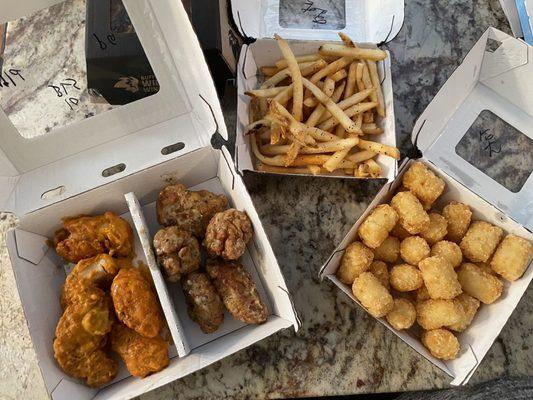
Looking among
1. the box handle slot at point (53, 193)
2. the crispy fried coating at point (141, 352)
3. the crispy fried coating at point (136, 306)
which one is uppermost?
the box handle slot at point (53, 193)

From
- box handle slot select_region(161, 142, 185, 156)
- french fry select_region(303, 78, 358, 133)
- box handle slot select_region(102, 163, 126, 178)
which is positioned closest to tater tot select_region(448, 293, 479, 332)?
french fry select_region(303, 78, 358, 133)

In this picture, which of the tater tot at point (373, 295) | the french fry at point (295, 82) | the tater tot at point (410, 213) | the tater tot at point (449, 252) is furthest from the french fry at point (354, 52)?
the tater tot at point (373, 295)

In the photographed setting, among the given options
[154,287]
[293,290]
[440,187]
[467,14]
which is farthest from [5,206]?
[467,14]

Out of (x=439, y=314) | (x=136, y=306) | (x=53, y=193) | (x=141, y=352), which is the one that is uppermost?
(x=53, y=193)

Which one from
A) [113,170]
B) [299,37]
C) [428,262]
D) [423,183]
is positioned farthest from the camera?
[299,37]

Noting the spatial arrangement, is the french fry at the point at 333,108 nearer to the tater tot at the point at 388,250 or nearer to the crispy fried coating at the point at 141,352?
the tater tot at the point at 388,250

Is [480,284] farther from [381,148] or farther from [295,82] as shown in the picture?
[295,82]

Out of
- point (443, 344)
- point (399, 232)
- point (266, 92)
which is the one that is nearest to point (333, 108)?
point (266, 92)
